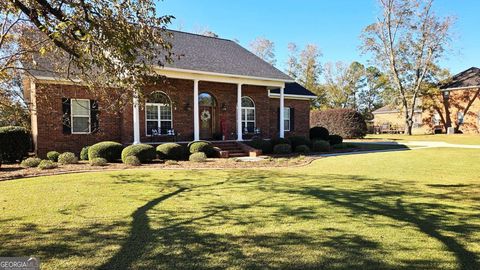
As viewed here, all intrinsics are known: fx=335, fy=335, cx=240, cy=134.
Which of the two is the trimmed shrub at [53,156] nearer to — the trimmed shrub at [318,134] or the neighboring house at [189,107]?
the neighboring house at [189,107]

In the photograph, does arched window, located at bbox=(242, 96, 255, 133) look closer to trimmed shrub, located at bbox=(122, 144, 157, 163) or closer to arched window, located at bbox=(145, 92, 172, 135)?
arched window, located at bbox=(145, 92, 172, 135)

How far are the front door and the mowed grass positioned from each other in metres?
10.1

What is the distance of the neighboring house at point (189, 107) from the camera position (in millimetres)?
15266

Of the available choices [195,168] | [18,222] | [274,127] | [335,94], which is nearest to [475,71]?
[335,94]

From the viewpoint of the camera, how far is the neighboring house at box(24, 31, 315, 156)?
1527 centimetres

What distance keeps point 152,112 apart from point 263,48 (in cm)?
3633

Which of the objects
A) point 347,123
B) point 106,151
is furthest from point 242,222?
point 347,123

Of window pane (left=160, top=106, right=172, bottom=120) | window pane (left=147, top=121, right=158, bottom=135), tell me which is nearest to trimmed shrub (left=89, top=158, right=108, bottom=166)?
window pane (left=147, top=121, right=158, bottom=135)

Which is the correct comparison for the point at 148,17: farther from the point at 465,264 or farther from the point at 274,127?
the point at 274,127

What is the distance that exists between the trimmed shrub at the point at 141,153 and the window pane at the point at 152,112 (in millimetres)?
3792

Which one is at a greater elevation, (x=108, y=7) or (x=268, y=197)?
(x=108, y=7)

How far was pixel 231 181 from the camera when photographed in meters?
9.43

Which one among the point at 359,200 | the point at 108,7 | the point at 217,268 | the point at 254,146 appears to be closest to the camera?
the point at 217,268

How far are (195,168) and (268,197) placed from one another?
5.49m
